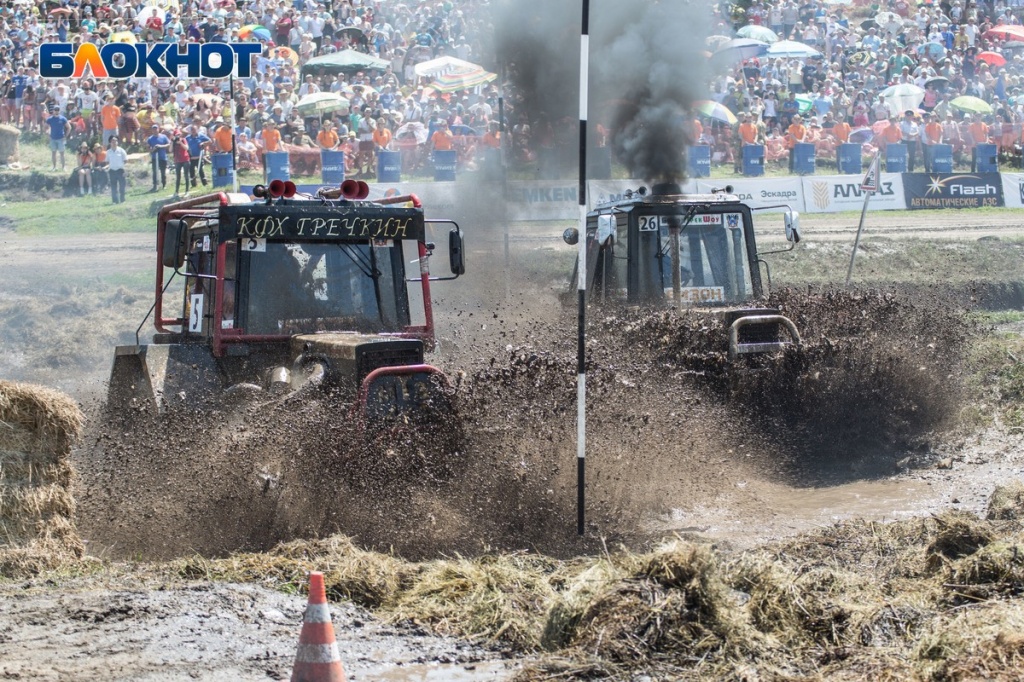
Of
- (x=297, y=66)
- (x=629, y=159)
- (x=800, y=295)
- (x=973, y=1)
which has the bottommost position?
(x=800, y=295)

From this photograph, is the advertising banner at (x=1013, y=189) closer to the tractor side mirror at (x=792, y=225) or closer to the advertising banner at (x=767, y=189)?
the advertising banner at (x=767, y=189)

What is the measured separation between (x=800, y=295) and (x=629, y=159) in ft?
13.5

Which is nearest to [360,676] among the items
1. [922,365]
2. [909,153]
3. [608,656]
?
[608,656]

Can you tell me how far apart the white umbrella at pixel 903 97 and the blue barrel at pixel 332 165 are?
1378 centimetres

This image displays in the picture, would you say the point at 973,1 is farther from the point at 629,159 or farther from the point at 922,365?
the point at 922,365

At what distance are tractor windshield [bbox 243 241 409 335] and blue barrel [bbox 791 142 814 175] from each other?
733 inches

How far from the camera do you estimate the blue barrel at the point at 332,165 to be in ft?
74.0

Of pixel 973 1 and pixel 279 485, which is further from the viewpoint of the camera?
pixel 973 1

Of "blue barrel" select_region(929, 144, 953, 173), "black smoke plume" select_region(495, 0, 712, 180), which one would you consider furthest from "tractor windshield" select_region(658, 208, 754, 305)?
"blue barrel" select_region(929, 144, 953, 173)

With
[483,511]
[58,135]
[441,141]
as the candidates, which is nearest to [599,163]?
[441,141]

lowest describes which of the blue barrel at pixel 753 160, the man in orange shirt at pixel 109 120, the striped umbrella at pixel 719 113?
the blue barrel at pixel 753 160

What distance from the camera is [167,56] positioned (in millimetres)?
24703

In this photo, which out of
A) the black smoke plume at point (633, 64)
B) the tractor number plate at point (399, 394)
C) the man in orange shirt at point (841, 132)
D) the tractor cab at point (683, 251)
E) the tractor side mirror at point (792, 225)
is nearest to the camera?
the tractor number plate at point (399, 394)

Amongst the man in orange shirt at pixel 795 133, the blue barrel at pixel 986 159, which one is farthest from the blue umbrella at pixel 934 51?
the man in orange shirt at pixel 795 133
